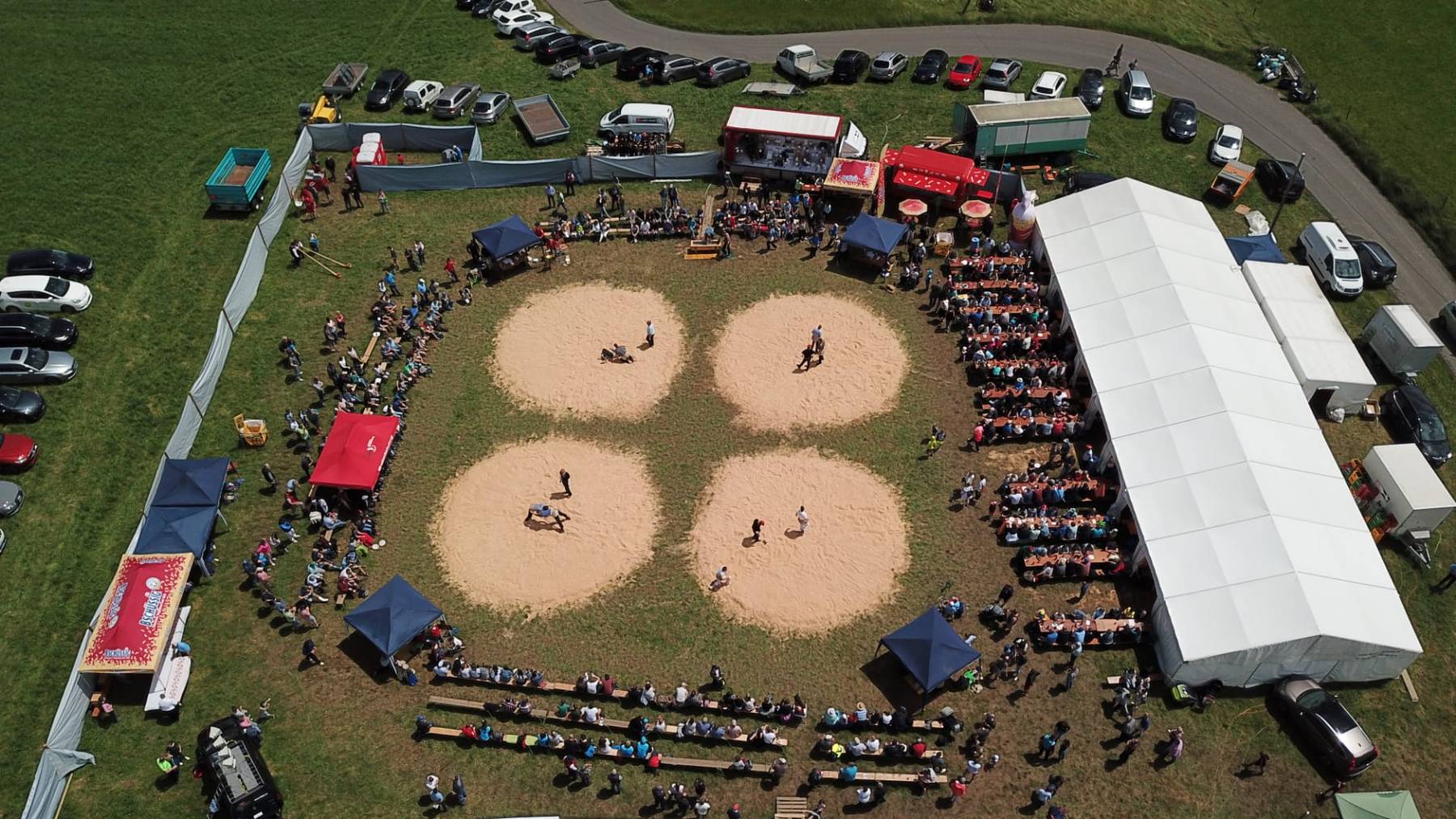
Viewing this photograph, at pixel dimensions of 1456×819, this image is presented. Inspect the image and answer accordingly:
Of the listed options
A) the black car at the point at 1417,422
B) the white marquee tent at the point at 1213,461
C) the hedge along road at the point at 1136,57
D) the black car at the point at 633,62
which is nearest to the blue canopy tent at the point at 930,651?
the white marquee tent at the point at 1213,461

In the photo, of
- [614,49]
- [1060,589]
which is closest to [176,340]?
[614,49]

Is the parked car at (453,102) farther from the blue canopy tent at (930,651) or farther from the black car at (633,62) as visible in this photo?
the blue canopy tent at (930,651)

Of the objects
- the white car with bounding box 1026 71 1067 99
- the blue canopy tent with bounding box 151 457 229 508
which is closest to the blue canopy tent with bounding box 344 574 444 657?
the blue canopy tent with bounding box 151 457 229 508

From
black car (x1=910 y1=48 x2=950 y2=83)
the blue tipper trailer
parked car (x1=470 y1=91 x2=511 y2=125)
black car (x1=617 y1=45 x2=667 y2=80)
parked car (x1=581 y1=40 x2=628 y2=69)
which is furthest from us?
parked car (x1=581 y1=40 x2=628 y2=69)

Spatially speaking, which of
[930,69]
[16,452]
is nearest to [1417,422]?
[930,69]

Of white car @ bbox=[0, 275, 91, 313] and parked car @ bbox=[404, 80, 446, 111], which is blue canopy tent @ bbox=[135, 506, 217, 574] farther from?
parked car @ bbox=[404, 80, 446, 111]

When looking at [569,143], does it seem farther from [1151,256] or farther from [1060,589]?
[1060,589]
